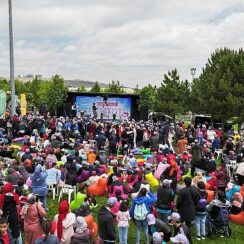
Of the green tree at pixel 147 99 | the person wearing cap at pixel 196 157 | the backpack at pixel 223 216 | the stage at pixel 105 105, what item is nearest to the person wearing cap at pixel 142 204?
the backpack at pixel 223 216

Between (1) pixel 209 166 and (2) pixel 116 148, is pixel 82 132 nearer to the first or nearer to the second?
(2) pixel 116 148

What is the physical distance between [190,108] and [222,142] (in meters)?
19.3

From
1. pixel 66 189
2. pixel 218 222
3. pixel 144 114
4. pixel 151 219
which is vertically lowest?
pixel 218 222

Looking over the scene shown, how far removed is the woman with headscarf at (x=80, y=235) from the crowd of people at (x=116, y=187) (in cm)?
2

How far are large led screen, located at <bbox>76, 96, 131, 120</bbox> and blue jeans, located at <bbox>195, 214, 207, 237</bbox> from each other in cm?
3076

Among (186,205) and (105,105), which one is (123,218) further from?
(105,105)

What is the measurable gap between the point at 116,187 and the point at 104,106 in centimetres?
3031

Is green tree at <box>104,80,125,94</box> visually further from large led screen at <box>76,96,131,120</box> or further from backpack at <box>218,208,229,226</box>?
backpack at <box>218,208,229,226</box>

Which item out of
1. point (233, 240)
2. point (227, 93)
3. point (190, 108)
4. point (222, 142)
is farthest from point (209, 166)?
point (190, 108)

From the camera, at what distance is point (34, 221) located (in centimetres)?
835

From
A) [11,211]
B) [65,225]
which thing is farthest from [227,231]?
[11,211]

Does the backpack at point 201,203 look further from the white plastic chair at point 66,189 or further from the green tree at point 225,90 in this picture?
the green tree at point 225,90

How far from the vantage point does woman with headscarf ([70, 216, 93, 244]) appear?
22.9ft

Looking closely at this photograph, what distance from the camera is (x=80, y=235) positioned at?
7.02m
